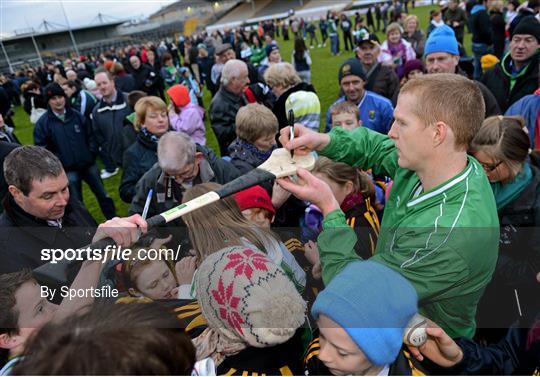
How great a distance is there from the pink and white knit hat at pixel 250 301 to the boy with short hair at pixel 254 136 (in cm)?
184

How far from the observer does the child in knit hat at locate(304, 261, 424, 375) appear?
45.9 inches

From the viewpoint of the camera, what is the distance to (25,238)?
2.29 meters

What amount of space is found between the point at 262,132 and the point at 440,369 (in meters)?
2.19

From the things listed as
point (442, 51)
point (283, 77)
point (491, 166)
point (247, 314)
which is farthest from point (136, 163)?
point (442, 51)

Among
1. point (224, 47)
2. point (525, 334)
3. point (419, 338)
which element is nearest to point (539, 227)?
point (525, 334)

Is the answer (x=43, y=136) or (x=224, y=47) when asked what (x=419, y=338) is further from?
(x=224, y=47)

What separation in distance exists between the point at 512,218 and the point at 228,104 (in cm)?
317

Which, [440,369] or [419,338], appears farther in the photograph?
[440,369]

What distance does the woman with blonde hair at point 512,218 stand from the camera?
2.23 m

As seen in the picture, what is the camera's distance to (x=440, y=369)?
1.41 meters

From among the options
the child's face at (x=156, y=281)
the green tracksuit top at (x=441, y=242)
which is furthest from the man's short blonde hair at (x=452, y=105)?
the child's face at (x=156, y=281)

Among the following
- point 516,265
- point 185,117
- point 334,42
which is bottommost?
point 334,42

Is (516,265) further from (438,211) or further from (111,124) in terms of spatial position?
(111,124)

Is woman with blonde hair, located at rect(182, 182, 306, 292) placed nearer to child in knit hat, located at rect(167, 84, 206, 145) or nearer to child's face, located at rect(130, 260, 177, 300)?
child's face, located at rect(130, 260, 177, 300)
